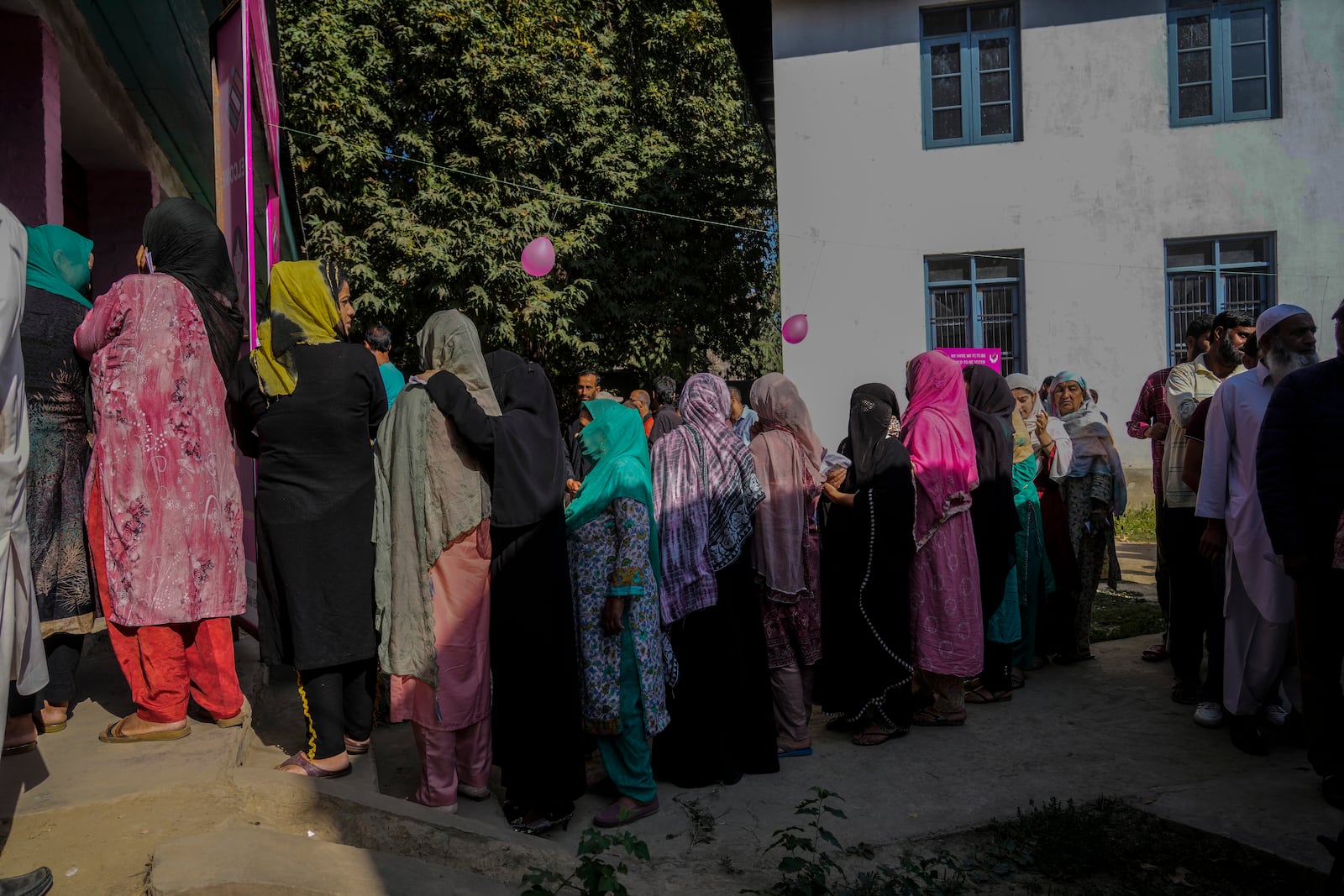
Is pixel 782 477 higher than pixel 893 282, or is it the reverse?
pixel 893 282

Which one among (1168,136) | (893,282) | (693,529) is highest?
(1168,136)

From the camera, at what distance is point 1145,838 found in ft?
11.0

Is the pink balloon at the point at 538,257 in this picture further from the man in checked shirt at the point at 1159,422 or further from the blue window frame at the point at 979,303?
the man in checked shirt at the point at 1159,422

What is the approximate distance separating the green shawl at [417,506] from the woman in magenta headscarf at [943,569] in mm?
2343

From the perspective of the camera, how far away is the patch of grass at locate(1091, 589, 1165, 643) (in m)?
6.48

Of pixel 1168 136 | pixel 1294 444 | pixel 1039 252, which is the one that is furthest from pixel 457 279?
pixel 1294 444

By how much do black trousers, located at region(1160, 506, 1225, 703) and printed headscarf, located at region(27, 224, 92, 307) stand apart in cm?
490

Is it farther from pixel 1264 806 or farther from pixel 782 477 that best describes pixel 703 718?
pixel 1264 806

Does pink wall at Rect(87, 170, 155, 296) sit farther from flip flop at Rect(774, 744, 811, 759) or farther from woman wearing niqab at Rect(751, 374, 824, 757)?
flip flop at Rect(774, 744, 811, 759)

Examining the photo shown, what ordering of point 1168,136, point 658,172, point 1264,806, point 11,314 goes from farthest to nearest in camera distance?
point 658,172 → point 1168,136 → point 1264,806 → point 11,314

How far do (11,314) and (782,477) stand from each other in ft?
10.0

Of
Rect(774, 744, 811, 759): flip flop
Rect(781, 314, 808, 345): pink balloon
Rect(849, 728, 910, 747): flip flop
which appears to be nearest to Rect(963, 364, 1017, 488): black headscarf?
Rect(849, 728, 910, 747): flip flop

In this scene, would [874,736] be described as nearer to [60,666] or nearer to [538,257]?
[60,666]

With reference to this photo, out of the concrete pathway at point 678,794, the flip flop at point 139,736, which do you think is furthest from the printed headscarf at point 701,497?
the flip flop at point 139,736
